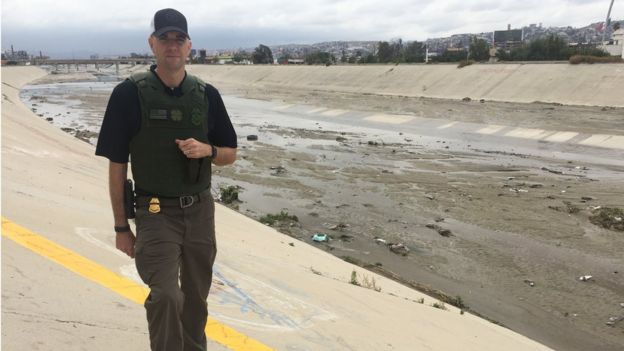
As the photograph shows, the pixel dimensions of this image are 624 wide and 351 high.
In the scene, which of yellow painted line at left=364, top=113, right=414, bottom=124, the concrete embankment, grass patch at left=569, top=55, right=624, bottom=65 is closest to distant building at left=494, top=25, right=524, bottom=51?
the concrete embankment

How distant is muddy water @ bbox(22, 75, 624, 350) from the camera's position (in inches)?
281

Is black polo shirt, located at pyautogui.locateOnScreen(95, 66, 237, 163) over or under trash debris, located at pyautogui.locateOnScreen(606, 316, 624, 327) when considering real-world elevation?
over

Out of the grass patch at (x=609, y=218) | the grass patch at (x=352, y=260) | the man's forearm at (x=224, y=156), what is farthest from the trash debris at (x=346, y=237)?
the man's forearm at (x=224, y=156)

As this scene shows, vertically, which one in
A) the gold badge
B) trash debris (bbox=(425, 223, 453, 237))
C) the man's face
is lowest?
trash debris (bbox=(425, 223, 453, 237))

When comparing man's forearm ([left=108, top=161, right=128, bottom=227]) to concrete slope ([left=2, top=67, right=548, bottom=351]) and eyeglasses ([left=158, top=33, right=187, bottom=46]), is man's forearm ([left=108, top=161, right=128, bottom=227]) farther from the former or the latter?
concrete slope ([left=2, top=67, right=548, bottom=351])

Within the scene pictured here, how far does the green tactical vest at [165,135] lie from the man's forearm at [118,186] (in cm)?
7

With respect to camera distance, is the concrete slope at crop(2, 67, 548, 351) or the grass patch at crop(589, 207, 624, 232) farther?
the grass patch at crop(589, 207, 624, 232)

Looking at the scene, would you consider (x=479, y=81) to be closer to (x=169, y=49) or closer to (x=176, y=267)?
(x=169, y=49)

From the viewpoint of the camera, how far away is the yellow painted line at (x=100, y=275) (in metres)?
3.62

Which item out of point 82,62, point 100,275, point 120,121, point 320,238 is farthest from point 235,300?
point 82,62

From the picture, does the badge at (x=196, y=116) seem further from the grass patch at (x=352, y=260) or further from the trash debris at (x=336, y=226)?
the trash debris at (x=336, y=226)

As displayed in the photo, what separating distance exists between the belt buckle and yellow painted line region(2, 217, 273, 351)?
1270 millimetres

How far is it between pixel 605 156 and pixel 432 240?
40.3ft

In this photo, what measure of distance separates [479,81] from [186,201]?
42268 millimetres
